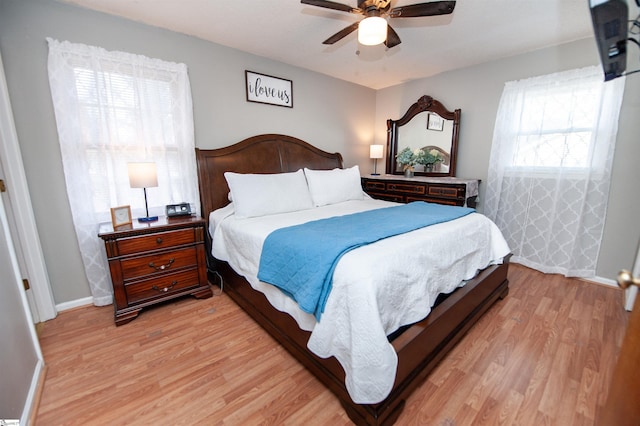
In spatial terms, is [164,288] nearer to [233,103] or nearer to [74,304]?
[74,304]

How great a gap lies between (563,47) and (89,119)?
14.4ft

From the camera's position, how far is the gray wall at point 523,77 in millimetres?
2432

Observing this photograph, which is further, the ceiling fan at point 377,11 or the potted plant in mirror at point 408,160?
the potted plant in mirror at point 408,160

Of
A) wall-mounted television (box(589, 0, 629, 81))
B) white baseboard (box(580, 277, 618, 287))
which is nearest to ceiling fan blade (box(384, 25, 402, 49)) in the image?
wall-mounted television (box(589, 0, 629, 81))

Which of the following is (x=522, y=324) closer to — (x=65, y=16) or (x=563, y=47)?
(x=563, y=47)

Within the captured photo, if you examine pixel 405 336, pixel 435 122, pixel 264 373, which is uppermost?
pixel 435 122

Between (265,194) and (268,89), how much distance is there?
1.45 metres

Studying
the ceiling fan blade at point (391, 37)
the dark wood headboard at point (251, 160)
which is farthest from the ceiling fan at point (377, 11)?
the dark wood headboard at point (251, 160)

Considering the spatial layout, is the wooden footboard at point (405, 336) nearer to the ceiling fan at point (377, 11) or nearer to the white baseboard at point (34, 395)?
the white baseboard at point (34, 395)

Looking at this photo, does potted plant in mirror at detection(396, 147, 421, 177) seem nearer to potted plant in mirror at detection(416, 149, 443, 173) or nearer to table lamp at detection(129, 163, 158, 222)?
potted plant in mirror at detection(416, 149, 443, 173)

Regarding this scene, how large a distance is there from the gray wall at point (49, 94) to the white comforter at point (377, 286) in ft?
4.61

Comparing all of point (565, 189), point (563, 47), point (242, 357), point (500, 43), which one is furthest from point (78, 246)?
point (563, 47)

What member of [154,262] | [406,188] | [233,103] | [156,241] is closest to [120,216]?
[156,241]

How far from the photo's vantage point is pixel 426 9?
1705 millimetres
